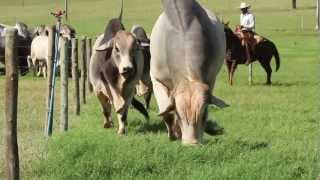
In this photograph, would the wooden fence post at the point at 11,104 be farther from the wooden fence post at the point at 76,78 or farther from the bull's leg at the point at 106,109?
the wooden fence post at the point at 76,78

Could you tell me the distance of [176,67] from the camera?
10.8 meters

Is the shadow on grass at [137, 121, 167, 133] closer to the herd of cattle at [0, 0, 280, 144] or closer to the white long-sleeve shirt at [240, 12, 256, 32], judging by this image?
the herd of cattle at [0, 0, 280, 144]

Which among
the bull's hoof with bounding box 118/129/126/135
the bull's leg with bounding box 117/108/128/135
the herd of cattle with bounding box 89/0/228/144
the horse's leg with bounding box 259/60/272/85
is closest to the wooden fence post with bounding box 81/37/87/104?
the bull's leg with bounding box 117/108/128/135

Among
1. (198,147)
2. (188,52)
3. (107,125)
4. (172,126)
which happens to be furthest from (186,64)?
(107,125)

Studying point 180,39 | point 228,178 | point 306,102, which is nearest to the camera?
point 228,178

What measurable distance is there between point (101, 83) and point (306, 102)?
20.0 feet

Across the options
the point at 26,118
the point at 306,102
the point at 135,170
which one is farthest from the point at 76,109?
the point at 135,170

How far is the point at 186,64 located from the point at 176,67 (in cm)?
26

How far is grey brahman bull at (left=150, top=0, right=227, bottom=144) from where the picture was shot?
10164 millimetres

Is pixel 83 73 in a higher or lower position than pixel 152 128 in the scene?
higher

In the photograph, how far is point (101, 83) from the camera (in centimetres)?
1423

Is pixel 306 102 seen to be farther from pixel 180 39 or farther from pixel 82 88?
pixel 180 39

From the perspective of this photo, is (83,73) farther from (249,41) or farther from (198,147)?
(198,147)

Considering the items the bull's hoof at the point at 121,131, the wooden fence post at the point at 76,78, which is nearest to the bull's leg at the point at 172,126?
the bull's hoof at the point at 121,131
